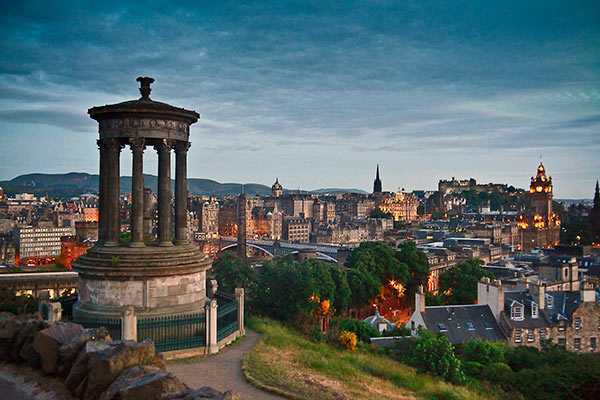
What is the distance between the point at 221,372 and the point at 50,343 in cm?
866

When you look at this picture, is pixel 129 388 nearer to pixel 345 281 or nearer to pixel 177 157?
pixel 177 157

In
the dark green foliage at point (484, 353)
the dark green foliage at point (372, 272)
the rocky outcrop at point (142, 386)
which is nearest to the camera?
the rocky outcrop at point (142, 386)

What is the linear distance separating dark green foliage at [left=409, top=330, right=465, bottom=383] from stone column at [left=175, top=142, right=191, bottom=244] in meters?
12.4

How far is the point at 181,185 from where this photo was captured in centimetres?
2248

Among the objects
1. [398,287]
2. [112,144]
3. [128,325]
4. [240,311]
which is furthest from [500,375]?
[398,287]

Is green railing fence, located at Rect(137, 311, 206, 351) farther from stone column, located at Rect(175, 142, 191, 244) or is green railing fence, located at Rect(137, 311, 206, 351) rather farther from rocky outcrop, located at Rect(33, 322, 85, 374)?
rocky outcrop, located at Rect(33, 322, 85, 374)

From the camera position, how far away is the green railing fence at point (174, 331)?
1864 centimetres

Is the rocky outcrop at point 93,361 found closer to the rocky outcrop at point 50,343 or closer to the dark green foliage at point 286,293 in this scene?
the rocky outcrop at point 50,343

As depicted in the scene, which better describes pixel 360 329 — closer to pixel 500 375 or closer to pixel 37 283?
pixel 500 375

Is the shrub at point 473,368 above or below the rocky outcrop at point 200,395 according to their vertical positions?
below

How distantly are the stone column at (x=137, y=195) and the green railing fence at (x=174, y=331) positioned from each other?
344cm

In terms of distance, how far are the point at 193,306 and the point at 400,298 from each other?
163 ft

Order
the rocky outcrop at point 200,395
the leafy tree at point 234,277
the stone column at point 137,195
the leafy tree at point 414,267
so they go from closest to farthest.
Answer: the rocky outcrop at point 200,395 < the stone column at point 137,195 < the leafy tree at point 234,277 < the leafy tree at point 414,267

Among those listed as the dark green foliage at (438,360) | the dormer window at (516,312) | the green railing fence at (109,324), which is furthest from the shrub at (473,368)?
the green railing fence at (109,324)
